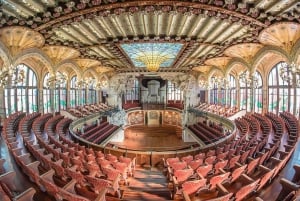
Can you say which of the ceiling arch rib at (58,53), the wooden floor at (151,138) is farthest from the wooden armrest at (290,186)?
the wooden floor at (151,138)

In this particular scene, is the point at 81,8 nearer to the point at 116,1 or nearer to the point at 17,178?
the point at 116,1

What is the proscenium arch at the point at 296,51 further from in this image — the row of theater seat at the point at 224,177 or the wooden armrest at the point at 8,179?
the wooden armrest at the point at 8,179

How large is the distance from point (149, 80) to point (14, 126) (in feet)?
69.9

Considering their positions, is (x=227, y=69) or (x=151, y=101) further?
(x=151, y=101)

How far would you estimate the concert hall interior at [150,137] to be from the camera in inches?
192

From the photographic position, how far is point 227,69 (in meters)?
20.0

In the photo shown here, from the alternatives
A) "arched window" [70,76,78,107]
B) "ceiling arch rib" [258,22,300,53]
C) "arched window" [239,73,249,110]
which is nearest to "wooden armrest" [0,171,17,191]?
"ceiling arch rib" [258,22,300,53]

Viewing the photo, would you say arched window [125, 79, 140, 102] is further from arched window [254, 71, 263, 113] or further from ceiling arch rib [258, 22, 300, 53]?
ceiling arch rib [258, 22, 300, 53]

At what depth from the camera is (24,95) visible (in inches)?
771

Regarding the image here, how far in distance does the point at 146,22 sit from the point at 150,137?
1680 centimetres

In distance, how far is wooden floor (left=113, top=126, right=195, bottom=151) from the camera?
20.5m

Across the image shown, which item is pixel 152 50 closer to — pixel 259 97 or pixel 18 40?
pixel 18 40

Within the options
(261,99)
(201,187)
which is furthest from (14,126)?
(261,99)

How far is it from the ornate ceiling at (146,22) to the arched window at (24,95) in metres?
6.41
